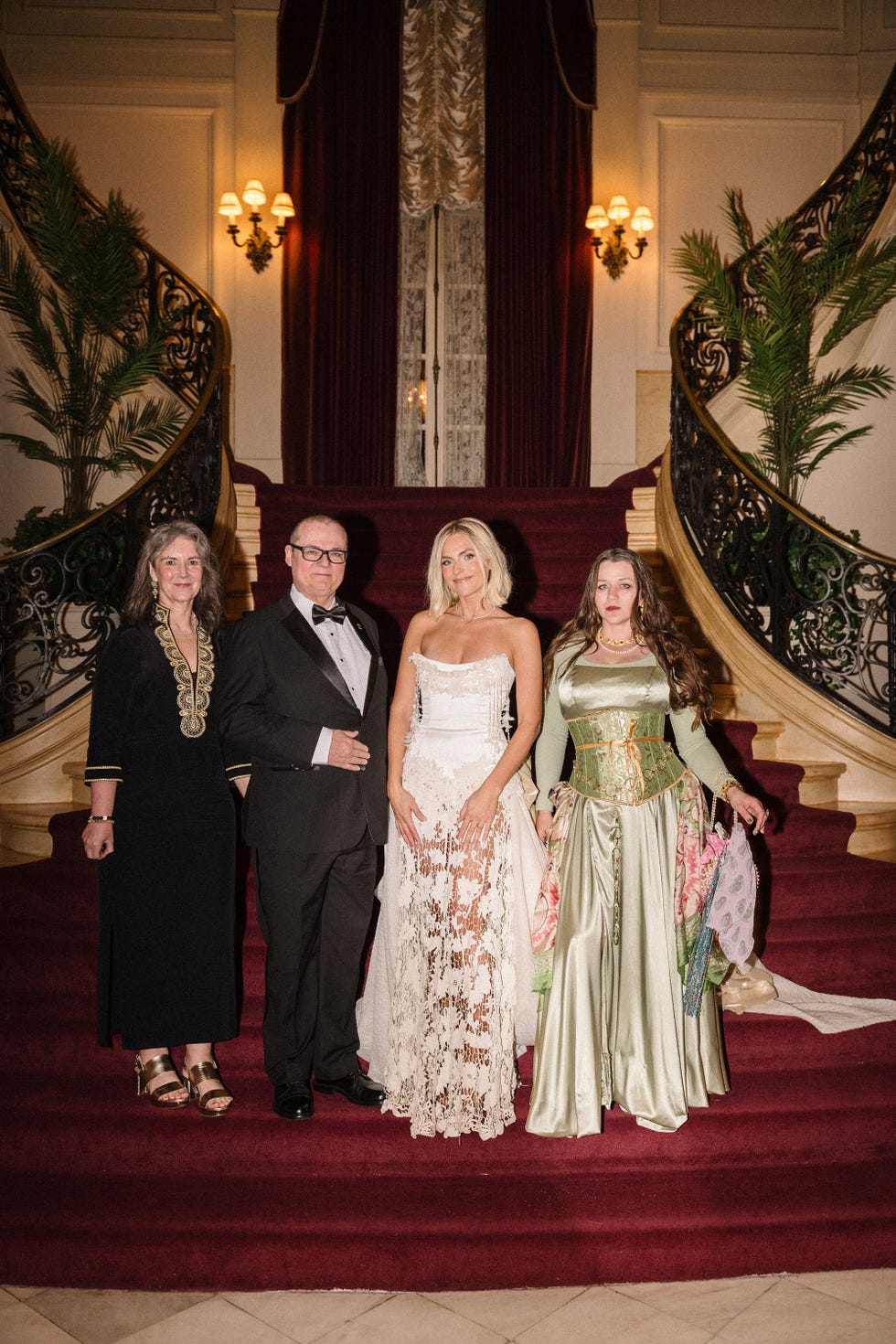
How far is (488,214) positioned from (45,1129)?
310 inches

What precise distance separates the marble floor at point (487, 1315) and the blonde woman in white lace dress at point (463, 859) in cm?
46

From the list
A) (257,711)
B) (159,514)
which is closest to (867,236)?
(159,514)

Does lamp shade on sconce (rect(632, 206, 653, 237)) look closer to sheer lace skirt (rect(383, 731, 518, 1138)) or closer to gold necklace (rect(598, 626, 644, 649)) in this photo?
gold necklace (rect(598, 626, 644, 649))

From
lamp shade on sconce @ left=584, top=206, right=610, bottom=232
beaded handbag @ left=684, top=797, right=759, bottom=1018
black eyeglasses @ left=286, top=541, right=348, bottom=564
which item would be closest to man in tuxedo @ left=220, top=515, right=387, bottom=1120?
black eyeglasses @ left=286, top=541, right=348, bottom=564

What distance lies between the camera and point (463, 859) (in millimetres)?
3037

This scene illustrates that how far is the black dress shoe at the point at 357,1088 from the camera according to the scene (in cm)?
309

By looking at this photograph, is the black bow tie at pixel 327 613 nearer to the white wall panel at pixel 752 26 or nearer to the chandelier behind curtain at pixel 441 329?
the chandelier behind curtain at pixel 441 329

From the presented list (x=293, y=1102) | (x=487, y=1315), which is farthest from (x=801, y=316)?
(x=487, y=1315)

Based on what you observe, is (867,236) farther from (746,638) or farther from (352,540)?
(352,540)

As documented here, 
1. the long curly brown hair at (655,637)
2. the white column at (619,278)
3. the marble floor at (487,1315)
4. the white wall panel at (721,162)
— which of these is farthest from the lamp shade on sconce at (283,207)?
the marble floor at (487,1315)

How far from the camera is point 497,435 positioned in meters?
8.91

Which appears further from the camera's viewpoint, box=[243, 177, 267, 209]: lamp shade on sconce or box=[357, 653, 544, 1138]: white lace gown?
box=[243, 177, 267, 209]: lamp shade on sconce

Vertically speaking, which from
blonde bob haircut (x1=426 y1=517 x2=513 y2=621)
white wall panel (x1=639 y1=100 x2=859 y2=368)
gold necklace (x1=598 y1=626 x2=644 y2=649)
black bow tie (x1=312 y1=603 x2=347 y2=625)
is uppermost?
white wall panel (x1=639 y1=100 x2=859 y2=368)

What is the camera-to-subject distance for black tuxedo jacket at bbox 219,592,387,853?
117 inches
